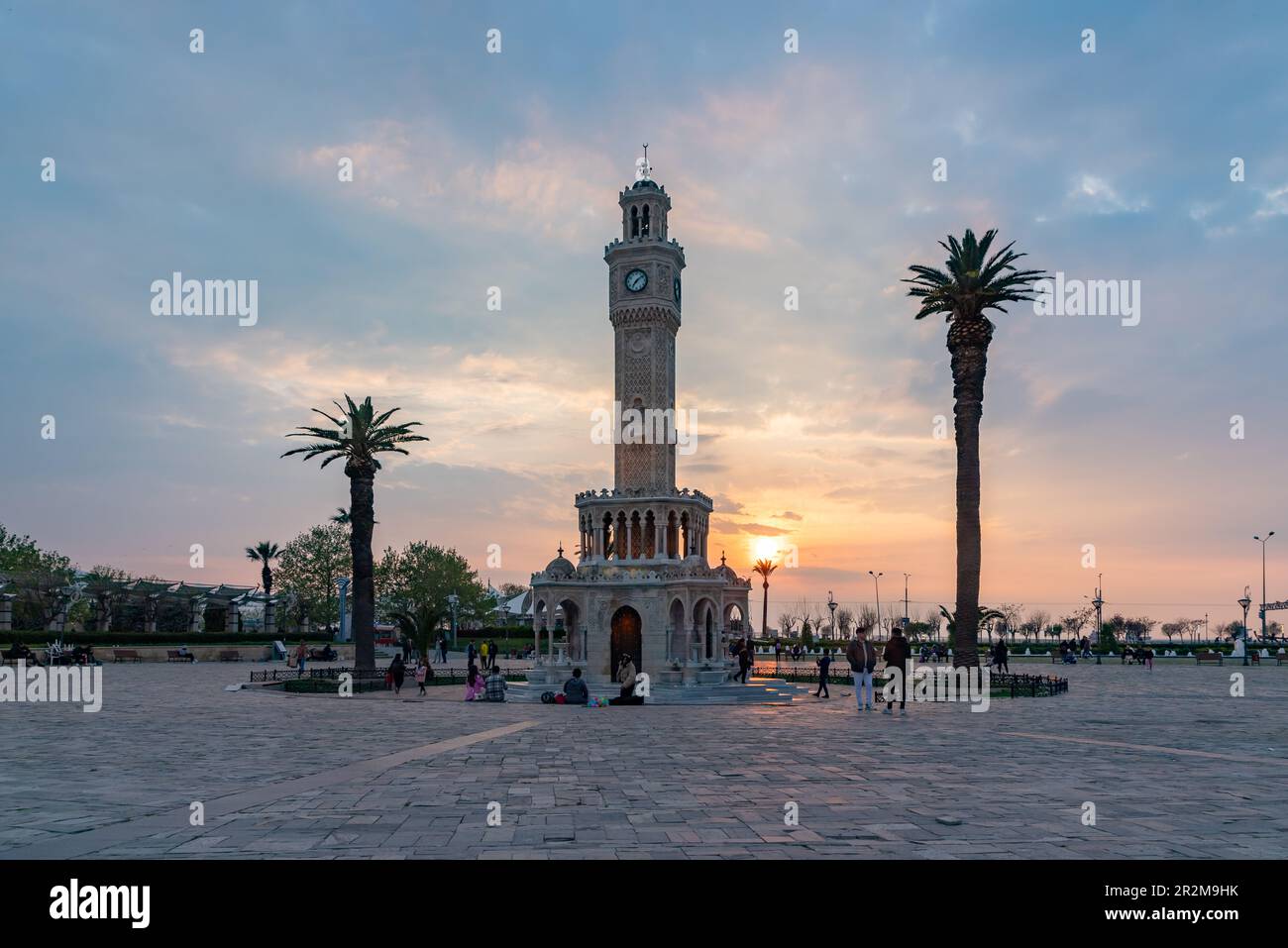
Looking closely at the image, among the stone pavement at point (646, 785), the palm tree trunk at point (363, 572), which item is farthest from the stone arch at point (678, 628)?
the stone pavement at point (646, 785)

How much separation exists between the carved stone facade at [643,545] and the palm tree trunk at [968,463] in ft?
45.0

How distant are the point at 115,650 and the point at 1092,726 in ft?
193

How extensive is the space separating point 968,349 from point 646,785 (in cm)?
2817

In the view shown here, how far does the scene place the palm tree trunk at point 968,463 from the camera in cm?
3406

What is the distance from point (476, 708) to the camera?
28.4 m

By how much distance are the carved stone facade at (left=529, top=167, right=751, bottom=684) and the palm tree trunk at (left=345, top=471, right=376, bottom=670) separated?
8107mm

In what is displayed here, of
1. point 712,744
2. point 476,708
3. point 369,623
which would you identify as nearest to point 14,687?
point 369,623

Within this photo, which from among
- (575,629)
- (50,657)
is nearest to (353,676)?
(575,629)

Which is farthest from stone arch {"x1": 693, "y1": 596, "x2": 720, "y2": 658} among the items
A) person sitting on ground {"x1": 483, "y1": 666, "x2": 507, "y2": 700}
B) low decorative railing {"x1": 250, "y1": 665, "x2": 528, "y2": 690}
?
person sitting on ground {"x1": 483, "y1": 666, "x2": 507, "y2": 700}

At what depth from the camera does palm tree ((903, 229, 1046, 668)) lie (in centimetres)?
3419

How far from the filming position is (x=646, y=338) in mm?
48875

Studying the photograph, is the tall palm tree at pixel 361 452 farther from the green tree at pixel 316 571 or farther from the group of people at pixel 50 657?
the green tree at pixel 316 571
